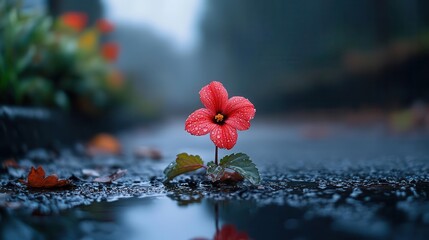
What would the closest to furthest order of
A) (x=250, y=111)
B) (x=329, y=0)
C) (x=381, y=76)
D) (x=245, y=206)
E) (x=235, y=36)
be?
(x=245, y=206) < (x=250, y=111) < (x=381, y=76) < (x=329, y=0) < (x=235, y=36)

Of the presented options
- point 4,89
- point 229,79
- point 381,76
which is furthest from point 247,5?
point 4,89

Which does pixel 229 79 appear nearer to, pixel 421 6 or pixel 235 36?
pixel 235 36

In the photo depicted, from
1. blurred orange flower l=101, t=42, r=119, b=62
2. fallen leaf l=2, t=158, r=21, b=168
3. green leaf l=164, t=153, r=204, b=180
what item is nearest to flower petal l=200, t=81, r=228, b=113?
green leaf l=164, t=153, r=204, b=180

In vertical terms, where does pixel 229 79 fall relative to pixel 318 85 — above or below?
above

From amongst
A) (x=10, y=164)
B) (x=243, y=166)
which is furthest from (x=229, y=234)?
(x=10, y=164)

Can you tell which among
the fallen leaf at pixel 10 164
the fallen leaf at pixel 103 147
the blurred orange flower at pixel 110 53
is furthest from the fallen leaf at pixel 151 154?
the blurred orange flower at pixel 110 53

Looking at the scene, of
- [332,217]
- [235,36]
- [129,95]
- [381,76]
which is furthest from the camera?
[235,36]

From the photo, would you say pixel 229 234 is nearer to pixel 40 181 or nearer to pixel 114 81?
pixel 40 181

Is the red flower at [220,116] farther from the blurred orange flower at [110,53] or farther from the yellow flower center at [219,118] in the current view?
the blurred orange flower at [110,53]
